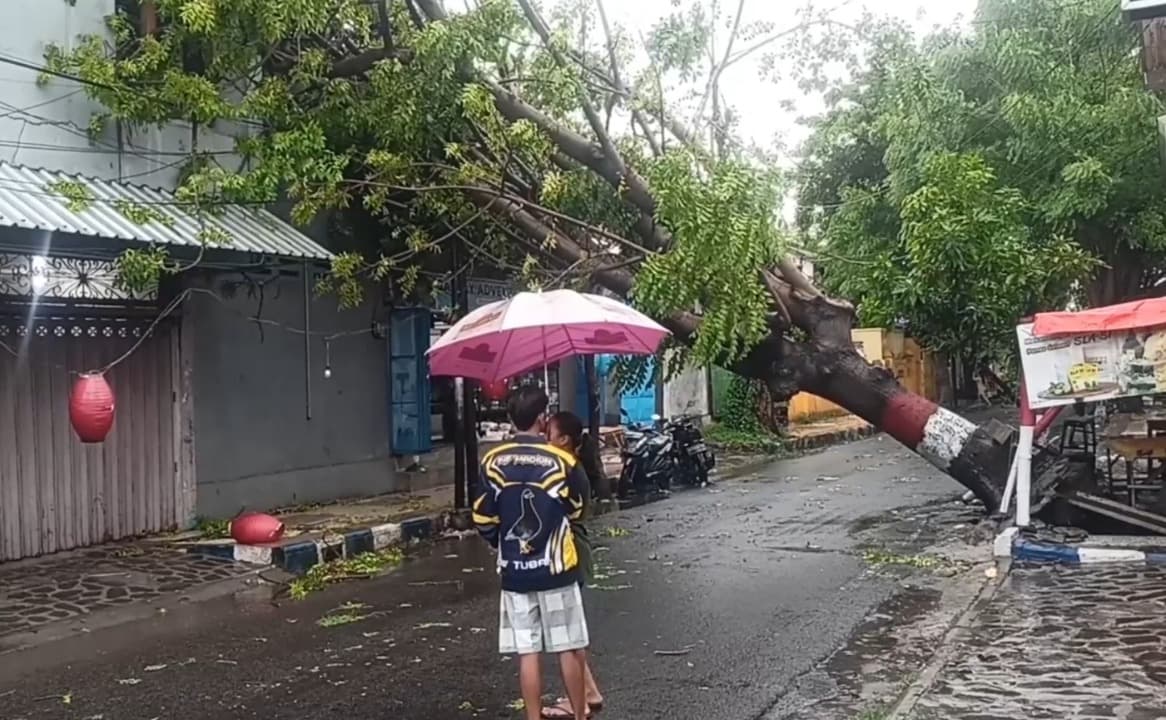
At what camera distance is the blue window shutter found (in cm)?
1567

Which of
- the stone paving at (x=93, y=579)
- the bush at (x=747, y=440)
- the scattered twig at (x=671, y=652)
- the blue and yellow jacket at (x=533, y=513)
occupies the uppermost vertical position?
the blue and yellow jacket at (x=533, y=513)

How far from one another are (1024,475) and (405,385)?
26.9ft

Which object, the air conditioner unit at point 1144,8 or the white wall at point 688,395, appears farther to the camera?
the white wall at point 688,395

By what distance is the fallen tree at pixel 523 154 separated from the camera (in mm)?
10781

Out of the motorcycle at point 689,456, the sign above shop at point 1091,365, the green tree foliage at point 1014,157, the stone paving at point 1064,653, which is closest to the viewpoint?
the stone paving at point 1064,653

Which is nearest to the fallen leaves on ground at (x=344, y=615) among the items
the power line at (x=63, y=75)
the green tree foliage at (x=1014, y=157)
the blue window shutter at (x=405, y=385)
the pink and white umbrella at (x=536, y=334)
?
the pink and white umbrella at (x=536, y=334)

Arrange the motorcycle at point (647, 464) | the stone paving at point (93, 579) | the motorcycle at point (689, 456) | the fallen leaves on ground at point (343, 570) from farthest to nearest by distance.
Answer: the motorcycle at point (689, 456), the motorcycle at point (647, 464), the fallen leaves on ground at point (343, 570), the stone paving at point (93, 579)

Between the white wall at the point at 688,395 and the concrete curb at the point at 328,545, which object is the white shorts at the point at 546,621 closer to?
the concrete curb at the point at 328,545

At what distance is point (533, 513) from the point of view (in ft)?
18.1

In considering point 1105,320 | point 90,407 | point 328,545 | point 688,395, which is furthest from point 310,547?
point 688,395

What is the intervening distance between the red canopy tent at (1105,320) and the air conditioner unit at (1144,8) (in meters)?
5.63

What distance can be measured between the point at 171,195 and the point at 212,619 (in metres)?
4.76

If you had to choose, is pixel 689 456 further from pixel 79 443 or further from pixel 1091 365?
pixel 79 443

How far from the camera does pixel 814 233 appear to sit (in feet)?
83.0
